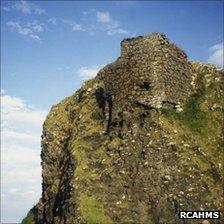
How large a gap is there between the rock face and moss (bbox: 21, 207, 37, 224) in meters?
5.50

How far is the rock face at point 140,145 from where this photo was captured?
28.9m

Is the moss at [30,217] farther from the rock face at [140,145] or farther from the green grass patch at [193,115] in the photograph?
the green grass patch at [193,115]

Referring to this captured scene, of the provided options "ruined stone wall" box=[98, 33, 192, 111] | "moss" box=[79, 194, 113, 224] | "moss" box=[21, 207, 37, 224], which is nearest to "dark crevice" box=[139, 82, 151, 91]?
"ruined stone wall" box=[98, 33, 192, 111]

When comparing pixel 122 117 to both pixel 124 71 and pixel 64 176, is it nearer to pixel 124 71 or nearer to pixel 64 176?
pixel 124 71

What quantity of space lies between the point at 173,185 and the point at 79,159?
8.54 meters

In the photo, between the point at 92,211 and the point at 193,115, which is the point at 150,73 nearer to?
the point at 193,115

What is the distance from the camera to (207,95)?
36.2 meters

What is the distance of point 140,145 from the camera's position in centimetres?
3192

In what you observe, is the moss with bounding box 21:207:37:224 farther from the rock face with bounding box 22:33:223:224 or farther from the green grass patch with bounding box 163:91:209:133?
the green grass patch with bounding box 163:91:209:133

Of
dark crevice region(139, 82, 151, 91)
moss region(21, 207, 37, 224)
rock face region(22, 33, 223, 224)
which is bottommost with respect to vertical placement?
moss region(21, 207, 37, 224)

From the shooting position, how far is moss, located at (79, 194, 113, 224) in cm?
2809

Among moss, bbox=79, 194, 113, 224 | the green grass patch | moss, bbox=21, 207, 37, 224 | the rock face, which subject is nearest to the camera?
moss, bbox=79, 194, 113, 224

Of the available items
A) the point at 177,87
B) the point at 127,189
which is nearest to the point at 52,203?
the point at 127,189

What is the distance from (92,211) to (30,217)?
1852cm
